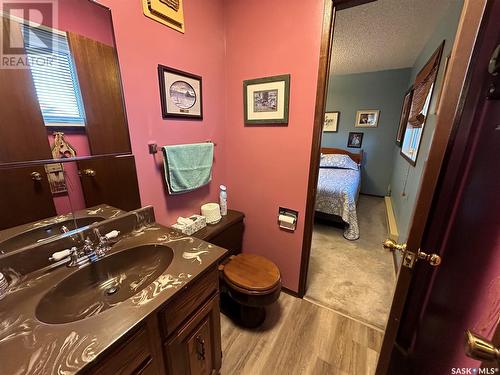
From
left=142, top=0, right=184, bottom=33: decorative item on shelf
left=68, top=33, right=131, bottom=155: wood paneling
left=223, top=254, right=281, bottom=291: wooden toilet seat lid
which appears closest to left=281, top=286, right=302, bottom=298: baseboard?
left=223, top=254, right=281, bottom=291: wooden toilet seat lid

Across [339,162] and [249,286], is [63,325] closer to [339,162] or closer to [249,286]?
[249,286]

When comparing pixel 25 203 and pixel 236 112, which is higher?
pixel 236 112

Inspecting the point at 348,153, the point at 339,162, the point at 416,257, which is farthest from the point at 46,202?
the point at 348,153

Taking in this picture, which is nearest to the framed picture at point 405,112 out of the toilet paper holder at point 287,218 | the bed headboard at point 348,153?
the bed headboard at point 348,153

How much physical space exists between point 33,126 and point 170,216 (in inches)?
36.7

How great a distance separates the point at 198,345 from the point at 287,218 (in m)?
1.07

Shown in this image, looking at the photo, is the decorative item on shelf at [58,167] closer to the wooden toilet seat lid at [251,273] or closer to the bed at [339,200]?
the wooden toilet seat lid at [251,273]

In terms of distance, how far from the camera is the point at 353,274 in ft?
7.21

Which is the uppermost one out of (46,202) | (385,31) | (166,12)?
(385,31)

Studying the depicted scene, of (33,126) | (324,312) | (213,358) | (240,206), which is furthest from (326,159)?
(33,126)

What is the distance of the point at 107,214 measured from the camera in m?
1.13

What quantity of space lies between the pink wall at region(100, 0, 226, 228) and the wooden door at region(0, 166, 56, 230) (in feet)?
1.56

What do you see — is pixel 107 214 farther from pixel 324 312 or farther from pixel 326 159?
pixel 326 159

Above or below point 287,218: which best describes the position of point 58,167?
above
